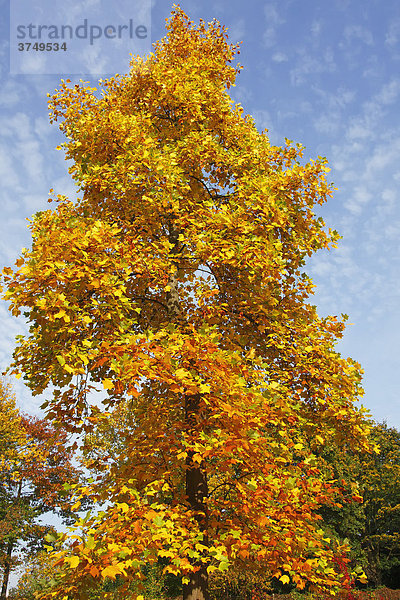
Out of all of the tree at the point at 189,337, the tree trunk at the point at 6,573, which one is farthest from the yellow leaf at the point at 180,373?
the tree trunk at the point at 6,573

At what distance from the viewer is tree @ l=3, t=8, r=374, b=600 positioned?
5109 millimetres

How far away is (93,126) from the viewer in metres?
8.33

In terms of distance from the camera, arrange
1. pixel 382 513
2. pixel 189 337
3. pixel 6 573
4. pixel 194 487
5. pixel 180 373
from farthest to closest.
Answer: pixel 382 513 < pixel 6 573 < pixel 194 487 < pixel 189 337 < pixel 180 373

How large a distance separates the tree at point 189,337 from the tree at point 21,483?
677 inches

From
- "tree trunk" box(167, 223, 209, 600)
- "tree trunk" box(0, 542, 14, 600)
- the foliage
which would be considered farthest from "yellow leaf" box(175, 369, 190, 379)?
the foliage

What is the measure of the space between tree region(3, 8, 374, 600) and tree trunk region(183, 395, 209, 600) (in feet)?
0.14

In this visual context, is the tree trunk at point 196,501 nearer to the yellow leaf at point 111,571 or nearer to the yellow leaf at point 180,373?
the yellow leaf at point 180,373

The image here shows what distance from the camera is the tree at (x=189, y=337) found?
201 inches

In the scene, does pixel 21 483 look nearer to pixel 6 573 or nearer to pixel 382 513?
pixel 6 573

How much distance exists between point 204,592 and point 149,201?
652 cm

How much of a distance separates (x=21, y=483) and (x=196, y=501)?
25296mm

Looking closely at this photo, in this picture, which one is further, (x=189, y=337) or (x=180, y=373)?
(x=189, y=337)

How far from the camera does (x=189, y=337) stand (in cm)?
588

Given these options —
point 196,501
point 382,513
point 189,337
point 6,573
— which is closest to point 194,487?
point 196,501
